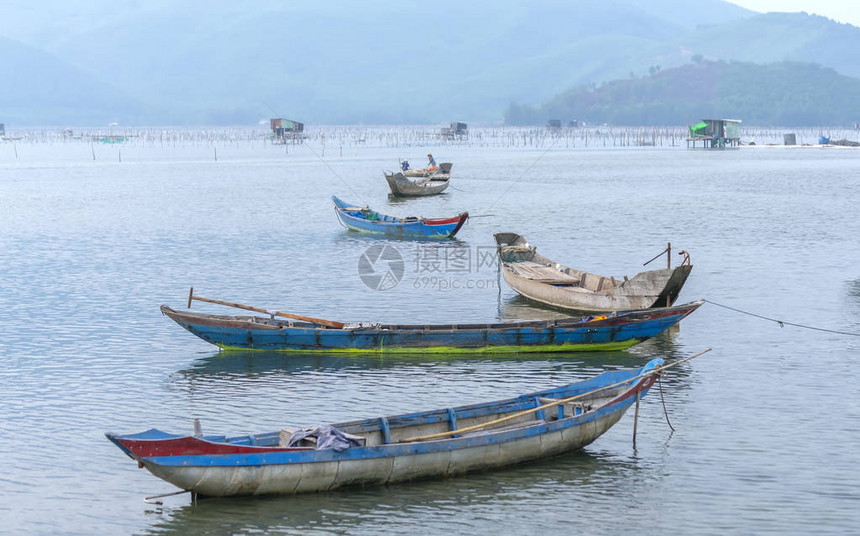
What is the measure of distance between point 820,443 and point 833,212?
146 ft

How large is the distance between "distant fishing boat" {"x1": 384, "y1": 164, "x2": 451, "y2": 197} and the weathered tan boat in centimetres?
3174

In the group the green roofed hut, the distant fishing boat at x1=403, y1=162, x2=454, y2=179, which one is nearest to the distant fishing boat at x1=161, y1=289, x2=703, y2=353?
the distant fishing boat at x1=403, y1=162, x2=454, y2=179

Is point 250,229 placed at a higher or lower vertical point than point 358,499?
higher

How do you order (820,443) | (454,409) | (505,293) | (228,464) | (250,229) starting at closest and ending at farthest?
(228,464), (454,409), (820,443), (505,293), (250,229)

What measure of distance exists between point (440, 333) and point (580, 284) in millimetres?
8006

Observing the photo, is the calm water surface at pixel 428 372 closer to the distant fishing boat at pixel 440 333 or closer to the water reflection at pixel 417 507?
the water reflection at pixel 417 507

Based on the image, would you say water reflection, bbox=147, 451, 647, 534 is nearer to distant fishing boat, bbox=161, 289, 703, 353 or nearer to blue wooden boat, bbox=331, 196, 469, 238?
distant fishing boat, bbox=161, 289, 703, 353

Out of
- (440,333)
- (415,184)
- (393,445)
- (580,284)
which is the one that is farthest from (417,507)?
(415,184)

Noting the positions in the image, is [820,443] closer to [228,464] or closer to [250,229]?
[228,464]

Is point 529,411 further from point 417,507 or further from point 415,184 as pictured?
point 415,184

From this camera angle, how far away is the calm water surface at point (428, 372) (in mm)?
16125

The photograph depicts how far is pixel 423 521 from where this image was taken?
15.7 m

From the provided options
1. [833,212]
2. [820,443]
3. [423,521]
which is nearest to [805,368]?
[820,443]

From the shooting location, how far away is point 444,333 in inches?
963
